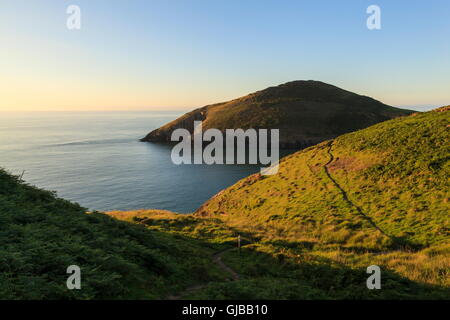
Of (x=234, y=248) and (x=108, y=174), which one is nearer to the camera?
(x=234, y=248)

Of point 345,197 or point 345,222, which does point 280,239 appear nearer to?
point 345,222

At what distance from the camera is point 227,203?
48.2m

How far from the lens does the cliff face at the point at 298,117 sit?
151m

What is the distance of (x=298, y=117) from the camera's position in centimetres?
16575

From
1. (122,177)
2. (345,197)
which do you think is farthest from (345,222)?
(122,177)

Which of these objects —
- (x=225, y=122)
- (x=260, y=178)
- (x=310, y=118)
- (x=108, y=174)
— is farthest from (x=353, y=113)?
(x=108, y=174)

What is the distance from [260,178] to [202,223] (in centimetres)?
2336

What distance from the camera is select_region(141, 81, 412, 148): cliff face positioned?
5930 inches

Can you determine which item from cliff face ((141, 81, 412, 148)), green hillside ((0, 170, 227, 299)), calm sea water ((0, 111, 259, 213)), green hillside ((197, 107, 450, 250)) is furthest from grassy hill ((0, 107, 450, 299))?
cliff face ((141, 81, 412, 148))

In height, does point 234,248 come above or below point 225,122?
below

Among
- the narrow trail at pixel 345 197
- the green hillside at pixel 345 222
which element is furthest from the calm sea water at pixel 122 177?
the narrow trail at pixel 345 197

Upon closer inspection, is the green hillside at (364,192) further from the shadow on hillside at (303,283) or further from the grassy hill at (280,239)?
the shadow on hillside at (303,283)

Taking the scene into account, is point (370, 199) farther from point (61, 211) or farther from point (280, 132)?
point (280, 132)

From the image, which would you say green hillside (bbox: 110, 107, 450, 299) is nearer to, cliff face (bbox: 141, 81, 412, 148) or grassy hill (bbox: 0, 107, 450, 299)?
grassy hill (bbox: 0, 107, 450, 299)
